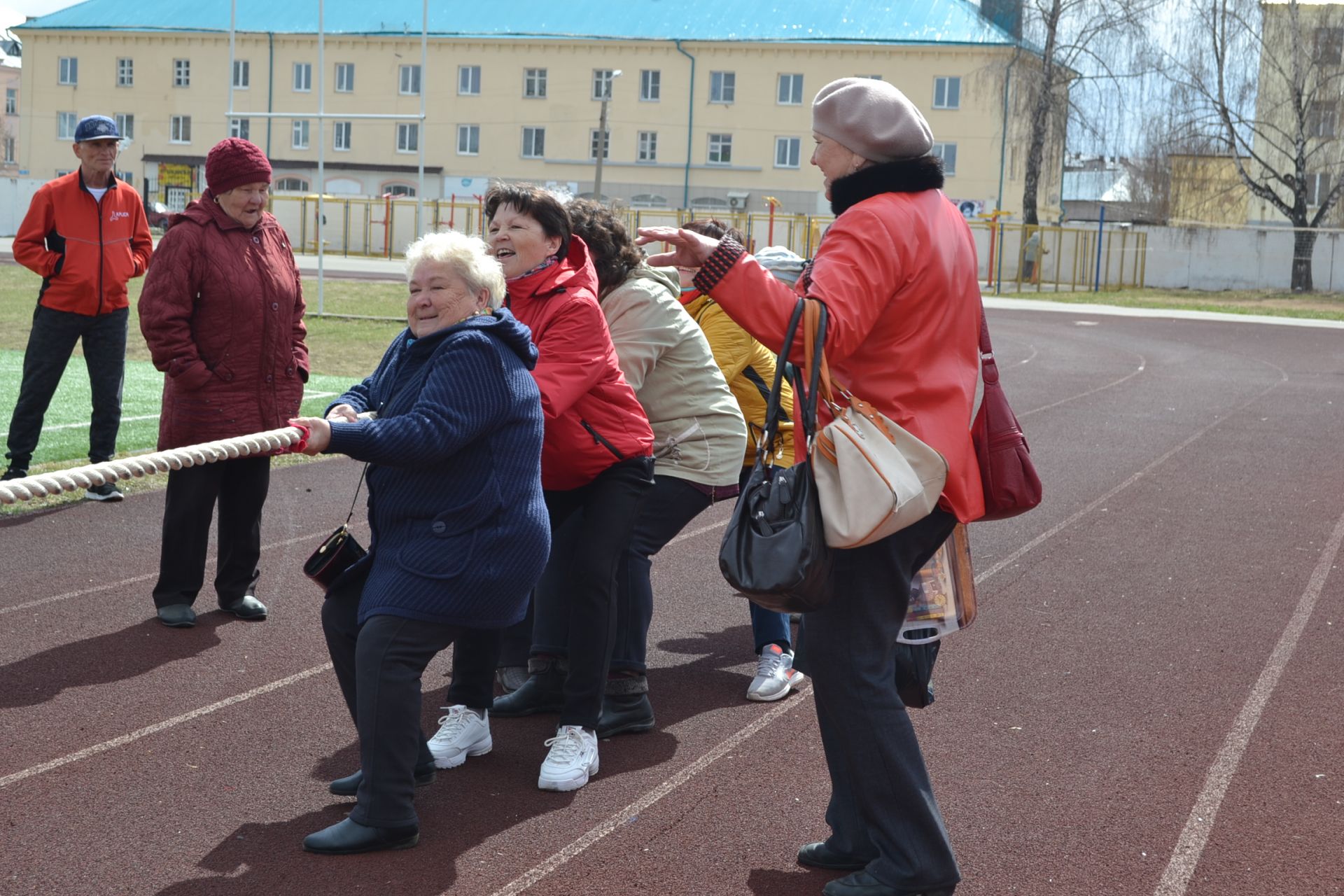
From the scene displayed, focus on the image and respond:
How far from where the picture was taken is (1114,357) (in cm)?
2214

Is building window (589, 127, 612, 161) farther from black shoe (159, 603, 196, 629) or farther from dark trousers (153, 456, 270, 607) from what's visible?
black shoe (159, 603, 196, 629)

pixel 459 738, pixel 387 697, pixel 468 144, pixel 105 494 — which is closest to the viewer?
pixel 387 697

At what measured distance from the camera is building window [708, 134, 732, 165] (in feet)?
201

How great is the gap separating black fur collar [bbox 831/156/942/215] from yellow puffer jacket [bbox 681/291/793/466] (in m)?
2.24

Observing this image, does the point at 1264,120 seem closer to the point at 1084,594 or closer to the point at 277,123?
the point at 277,123

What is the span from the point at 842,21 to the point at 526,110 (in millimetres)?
14244

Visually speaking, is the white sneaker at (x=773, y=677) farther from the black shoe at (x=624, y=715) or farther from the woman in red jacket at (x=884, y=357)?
the woman in red jacket at (x=884, y=357)

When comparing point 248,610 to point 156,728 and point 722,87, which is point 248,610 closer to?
point 156,728

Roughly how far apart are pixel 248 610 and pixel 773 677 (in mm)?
2440

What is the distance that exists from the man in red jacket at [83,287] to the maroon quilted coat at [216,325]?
2.62 metres

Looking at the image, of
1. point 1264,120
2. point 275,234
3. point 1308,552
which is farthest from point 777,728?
point 1264,120

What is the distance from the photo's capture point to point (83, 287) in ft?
28.1

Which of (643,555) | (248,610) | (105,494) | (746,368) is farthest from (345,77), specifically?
(643,555)

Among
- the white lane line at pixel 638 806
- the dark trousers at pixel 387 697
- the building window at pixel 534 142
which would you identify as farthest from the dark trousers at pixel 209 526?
the building window at pixel 534 142
